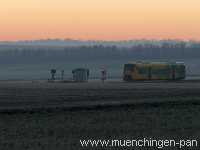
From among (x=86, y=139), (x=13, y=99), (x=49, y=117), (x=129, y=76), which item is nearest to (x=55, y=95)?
(x=13, y=99)

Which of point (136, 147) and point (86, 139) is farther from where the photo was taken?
point (86, 139)

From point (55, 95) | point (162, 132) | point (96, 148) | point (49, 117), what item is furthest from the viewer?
point (55, 95)

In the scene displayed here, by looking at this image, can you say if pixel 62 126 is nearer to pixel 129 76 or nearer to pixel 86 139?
pixel 86 139

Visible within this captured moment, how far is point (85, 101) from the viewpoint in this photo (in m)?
46.6

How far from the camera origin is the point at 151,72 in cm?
9012

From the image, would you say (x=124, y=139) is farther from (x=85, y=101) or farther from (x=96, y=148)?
(x=85, y=101)

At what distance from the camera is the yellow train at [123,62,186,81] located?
295ft

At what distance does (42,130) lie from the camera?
3005 centimetres

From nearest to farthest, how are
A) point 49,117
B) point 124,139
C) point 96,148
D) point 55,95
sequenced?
point 96,148 → point 124,139 → point 49,117 → point 55,95

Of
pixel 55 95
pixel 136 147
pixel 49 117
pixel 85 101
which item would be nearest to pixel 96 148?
pixel 136 147

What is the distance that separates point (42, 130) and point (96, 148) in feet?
18.2

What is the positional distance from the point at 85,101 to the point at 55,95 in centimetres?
730

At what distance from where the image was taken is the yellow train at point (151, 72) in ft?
295

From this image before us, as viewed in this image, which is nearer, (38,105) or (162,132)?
(162,132)
